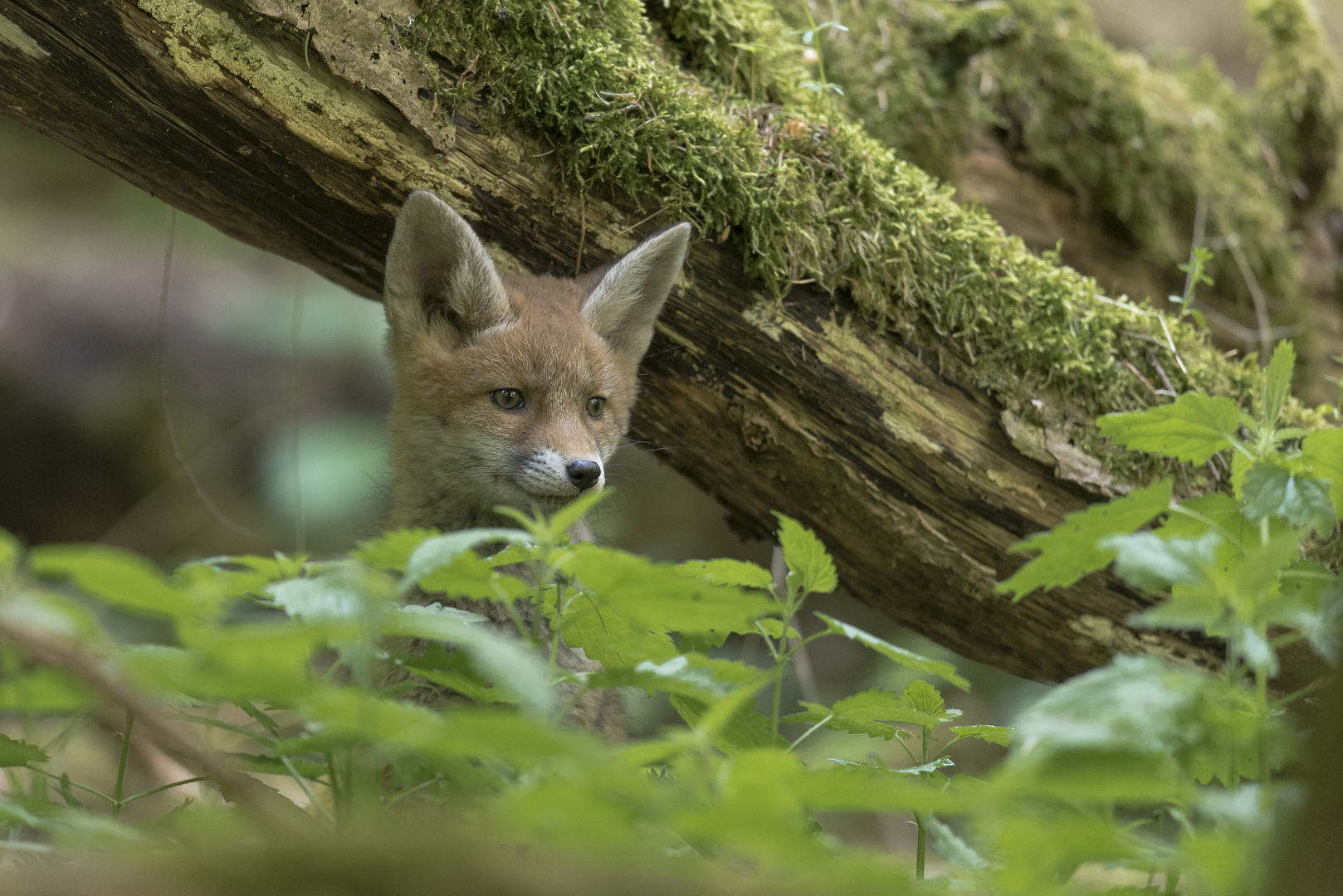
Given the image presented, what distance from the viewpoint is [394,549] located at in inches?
68.1

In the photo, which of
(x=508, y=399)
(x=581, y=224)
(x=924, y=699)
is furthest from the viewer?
(x=508, y=399)

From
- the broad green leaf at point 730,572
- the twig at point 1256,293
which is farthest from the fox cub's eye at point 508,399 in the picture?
the twig at point 1256,293

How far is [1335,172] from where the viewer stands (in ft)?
20.3

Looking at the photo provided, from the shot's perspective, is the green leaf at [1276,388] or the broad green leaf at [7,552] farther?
the green leaf at [1276,388]

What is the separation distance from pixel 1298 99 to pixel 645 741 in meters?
6.51

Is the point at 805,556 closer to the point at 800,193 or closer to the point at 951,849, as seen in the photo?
the point at 951,849

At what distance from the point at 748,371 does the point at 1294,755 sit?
258cm

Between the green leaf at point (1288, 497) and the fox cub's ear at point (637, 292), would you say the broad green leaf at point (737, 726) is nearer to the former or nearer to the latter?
the green leaf at point (1288, 497)

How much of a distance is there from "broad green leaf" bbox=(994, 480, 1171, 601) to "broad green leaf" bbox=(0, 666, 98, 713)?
1629mm

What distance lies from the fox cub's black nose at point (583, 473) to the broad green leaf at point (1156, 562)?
7.87 feet

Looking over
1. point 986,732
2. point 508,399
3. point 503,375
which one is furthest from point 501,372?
point 986,732

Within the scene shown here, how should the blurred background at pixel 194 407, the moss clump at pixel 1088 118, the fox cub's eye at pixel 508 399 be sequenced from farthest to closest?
1. the blurred background at pixel 194 407
2. the moss clump at pixel 1088 118
3. the fox cub's eye at pixel 508 399

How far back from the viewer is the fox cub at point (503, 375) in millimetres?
3830

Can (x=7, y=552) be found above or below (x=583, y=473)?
above
